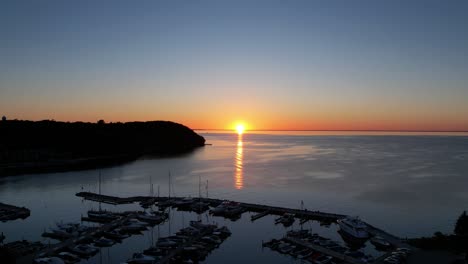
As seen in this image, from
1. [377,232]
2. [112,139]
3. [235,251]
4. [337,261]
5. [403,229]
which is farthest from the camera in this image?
[112,139]

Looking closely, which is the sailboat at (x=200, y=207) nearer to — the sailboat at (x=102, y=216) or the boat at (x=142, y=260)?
the sailboat at (x=102, y=216)

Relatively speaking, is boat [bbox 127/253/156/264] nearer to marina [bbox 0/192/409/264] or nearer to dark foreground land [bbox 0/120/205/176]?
marina [bbox 0/192/409/264]

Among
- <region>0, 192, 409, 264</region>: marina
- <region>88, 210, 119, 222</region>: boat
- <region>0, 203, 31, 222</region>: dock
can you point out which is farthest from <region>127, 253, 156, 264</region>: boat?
<region>0, 203, 31, 222</region>: dock

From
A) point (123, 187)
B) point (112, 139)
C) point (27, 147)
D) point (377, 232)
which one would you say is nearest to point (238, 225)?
point (377, 232)

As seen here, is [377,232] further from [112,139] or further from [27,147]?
[112,139]

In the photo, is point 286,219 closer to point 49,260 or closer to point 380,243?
point 380,243

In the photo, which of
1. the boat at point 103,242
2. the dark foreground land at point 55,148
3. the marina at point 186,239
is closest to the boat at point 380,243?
the marina at point 186,239
